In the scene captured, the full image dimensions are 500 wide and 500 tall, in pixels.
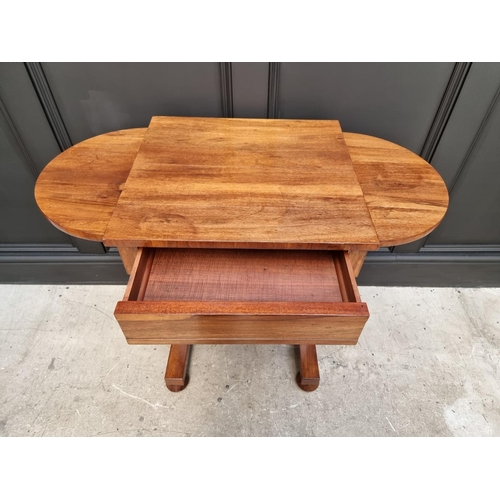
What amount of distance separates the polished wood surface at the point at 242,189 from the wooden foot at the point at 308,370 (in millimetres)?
600

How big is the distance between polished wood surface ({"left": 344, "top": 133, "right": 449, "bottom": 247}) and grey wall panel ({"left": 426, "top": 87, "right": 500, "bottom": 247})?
0.41 meters

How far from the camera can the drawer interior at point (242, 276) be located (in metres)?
0.68

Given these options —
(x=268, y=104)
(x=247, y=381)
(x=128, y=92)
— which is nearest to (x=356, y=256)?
(x=268, y=104)

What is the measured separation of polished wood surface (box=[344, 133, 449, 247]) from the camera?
0.66 meters

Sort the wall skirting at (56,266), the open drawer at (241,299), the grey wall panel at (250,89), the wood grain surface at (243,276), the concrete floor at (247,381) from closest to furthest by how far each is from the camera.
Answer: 1. the open drawer at (241,299)
2. the wood grain surface at (243,276)
3. the grey wall panel at (250,89)
4. the concrete floor at (247,381)
5. the wall skirting at (56,266)

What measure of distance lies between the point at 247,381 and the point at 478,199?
104 centimetres

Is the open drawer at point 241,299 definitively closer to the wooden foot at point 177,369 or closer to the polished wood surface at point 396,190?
the polished wood surface at point 396,190

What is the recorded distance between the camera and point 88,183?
751 millimetres

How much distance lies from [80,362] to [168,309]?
777 mm

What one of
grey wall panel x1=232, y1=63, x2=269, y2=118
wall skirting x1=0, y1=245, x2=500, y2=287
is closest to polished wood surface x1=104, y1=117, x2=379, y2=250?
grey wall panel x1=232, y1=63, x2=269, y2=118

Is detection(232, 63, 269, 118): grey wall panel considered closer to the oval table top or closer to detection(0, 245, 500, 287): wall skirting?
the oval table top

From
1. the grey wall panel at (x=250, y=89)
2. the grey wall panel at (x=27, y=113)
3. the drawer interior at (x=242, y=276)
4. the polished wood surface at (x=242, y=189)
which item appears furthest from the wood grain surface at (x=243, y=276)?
the grey wall panel at (x=27, y=113)

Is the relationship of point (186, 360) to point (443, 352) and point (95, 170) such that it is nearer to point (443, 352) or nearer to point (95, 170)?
point (95, 170)
